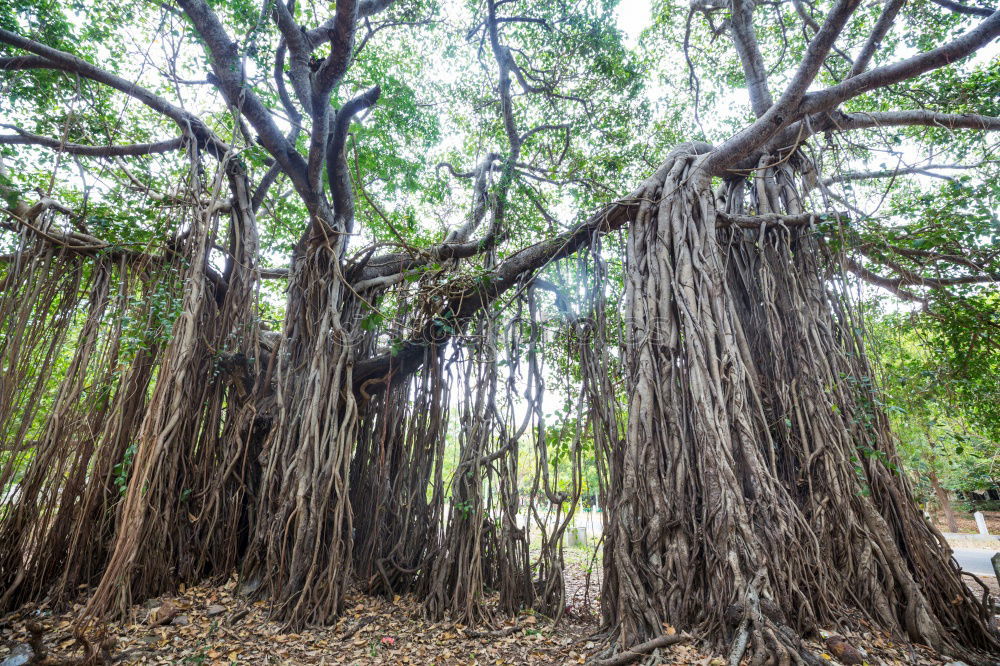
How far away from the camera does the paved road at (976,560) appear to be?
6.11 metres

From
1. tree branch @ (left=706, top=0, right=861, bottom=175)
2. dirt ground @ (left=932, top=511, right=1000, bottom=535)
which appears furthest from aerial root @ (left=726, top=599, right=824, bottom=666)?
→ dirt ground @ (left=932, top=511, right=1000, bottom=535)

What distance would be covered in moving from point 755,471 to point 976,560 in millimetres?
7467

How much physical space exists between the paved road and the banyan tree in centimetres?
405

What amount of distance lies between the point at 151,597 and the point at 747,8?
6.19 metres

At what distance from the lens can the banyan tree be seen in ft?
8.70

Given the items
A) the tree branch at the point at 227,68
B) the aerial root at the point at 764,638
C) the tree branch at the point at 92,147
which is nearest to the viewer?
the aerial root at the point at 764,638

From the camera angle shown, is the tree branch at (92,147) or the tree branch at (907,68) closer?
the tree branch at (907,68)

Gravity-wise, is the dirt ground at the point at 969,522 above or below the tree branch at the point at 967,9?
below

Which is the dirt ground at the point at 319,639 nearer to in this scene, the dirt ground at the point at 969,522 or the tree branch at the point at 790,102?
the tree branch at the point at 790,102

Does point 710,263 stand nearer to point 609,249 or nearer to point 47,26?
point 609,249

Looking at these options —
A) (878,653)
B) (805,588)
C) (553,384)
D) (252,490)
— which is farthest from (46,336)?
(878,653)

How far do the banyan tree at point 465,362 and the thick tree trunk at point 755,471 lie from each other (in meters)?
0.02

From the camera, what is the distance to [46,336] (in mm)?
3393

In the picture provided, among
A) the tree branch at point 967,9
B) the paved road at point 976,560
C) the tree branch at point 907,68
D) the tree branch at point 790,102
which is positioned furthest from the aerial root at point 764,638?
the paved road at point 976,560
